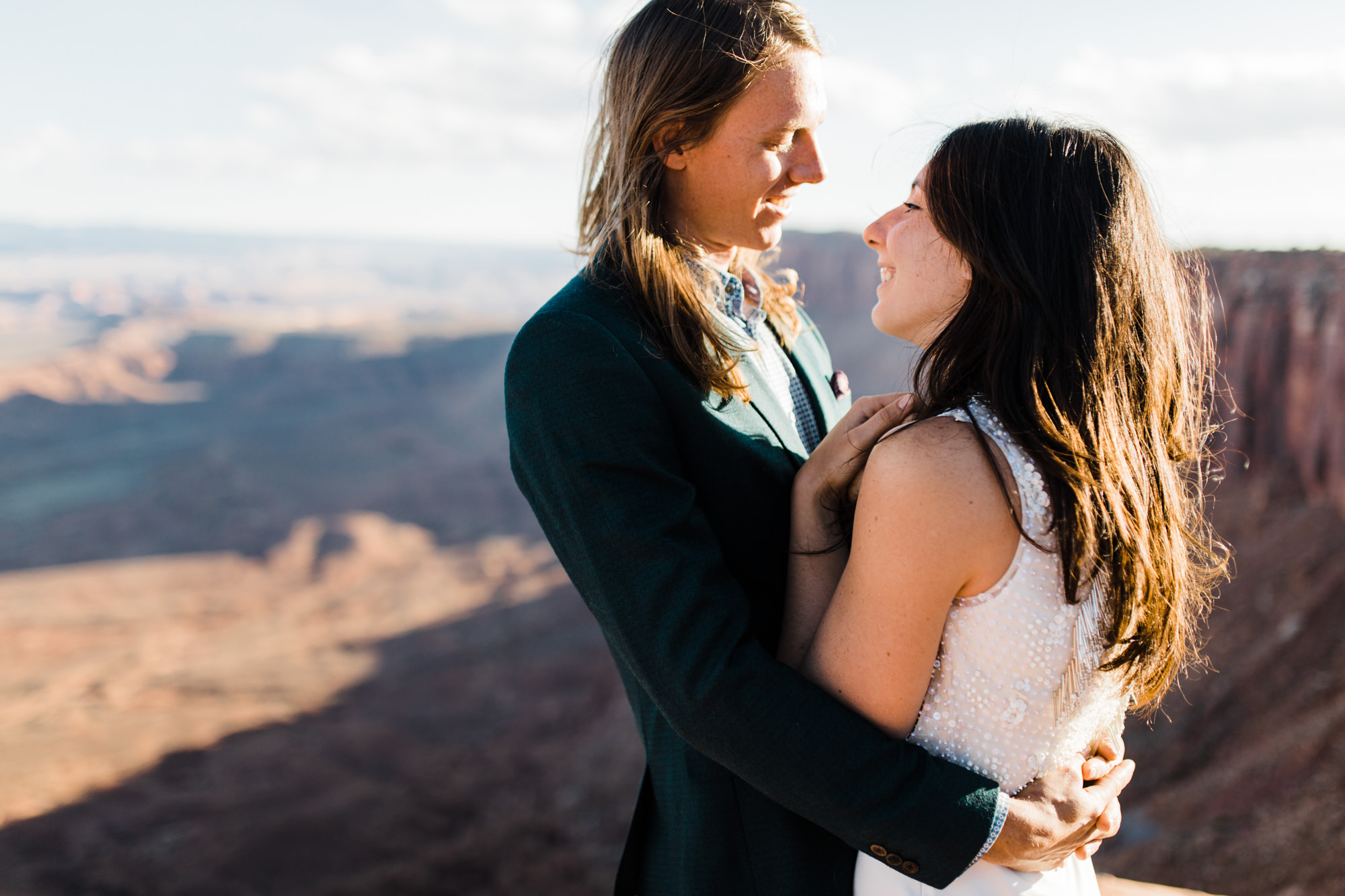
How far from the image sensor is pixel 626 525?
1417mm

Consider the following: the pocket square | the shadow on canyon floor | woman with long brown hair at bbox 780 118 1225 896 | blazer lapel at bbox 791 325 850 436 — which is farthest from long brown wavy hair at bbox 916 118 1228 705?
the shadow on canyon floor

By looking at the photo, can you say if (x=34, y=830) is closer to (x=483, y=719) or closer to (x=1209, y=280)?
(x=483, y=719)

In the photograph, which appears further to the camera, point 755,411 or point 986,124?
point 755,411

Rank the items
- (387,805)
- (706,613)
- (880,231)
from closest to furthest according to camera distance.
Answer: (706,613)
(880,231)
(387,805)

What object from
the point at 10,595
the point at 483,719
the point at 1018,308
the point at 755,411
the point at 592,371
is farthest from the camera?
the point at 10,595

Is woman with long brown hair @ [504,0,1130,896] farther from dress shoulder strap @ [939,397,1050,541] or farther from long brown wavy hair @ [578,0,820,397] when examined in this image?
dress shoulder strap @ [939,397,1050,541]

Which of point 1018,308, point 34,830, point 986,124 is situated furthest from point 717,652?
point 34,830

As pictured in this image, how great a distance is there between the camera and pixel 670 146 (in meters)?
1.74

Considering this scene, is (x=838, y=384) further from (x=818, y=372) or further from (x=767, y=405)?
(x=767, y=405)

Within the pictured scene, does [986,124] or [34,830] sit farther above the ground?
[986,124]

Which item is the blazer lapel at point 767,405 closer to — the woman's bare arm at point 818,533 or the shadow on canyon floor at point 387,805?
the woman's bare arm at point 818,533

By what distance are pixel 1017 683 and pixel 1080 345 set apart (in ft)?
1.82

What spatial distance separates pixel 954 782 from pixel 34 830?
1676 centimetres

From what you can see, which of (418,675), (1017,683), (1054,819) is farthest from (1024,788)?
(418,675)
